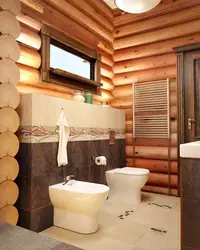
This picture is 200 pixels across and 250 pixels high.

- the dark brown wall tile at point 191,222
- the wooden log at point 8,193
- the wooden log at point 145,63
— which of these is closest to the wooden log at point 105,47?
the wooden log at point 145,63

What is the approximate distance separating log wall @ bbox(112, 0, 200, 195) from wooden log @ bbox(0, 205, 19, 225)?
2303 millimetres

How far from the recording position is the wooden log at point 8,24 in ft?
7.01

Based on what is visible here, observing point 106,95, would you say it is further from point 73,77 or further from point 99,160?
point 99,160

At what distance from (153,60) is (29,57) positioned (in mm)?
2149

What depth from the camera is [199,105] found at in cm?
346

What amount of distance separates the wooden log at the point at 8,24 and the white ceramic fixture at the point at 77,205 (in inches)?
64.7

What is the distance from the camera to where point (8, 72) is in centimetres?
216

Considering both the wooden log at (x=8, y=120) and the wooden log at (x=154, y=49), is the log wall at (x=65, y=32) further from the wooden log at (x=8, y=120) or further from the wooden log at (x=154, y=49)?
the wooden log at (x=8, y=120)

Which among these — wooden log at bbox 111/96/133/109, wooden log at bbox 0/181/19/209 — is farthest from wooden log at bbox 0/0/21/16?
wooden log at bbox 111/96/133/109

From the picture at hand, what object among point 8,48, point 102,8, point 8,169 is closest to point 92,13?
point 102,8

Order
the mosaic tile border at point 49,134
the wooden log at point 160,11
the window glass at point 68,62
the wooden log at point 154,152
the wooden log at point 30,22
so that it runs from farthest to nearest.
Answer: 1. the wooden log at point 154,152
2. the wooden log at point 160,11
3. the window glass at point 68,62
4. the wooden log at point 30,22
5. the mosaic tile border at point 49,134

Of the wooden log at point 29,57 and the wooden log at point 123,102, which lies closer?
the wooden log at point 29,57

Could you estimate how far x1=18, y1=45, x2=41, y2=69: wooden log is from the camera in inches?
101

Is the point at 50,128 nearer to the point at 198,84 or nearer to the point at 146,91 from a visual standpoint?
the point at 146,91
